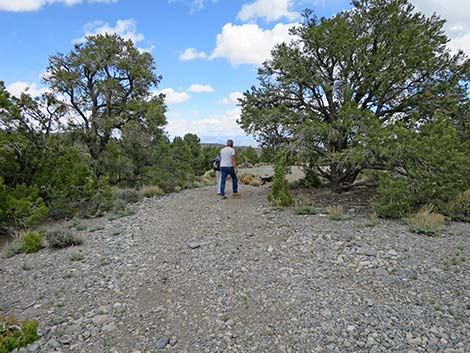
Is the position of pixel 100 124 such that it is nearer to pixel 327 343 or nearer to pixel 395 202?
pixel 395 202

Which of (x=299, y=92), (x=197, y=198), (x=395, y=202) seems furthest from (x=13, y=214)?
(x=395, y=202)

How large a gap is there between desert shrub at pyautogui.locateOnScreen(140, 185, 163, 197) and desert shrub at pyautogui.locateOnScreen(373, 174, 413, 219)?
30.3 ft

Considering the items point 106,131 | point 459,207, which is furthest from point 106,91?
point 459,207

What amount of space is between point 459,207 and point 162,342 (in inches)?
311

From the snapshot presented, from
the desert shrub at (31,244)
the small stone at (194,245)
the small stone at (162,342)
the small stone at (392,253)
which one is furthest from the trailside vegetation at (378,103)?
the desert shrub at (31,244)

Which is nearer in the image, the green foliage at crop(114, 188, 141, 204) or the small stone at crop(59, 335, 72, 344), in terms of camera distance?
the small stone at crop(59, 335, 72, 344)

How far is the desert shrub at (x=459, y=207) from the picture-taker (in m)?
7.32

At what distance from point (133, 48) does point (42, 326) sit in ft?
49.9

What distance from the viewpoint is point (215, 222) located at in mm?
8000

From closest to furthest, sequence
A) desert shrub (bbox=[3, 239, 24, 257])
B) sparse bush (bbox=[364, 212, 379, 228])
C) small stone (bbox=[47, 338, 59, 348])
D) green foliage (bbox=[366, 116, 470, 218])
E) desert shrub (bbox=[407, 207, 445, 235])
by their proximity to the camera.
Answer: small stone (bbox=[47, 338, 59, 348])
desert shrub (bbox=[407, 207, 445, 235])
desert shrub (bbox=[3, 239, 24, 257])
sparse bush (bbox=[364, 212, 379, 228])
green foliage (bbox=[366, 116, 470, 218])

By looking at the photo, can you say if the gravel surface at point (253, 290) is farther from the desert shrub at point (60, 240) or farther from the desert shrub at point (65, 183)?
the desert shrub at point (65, 183)

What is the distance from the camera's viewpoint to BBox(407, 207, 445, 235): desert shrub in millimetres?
6277

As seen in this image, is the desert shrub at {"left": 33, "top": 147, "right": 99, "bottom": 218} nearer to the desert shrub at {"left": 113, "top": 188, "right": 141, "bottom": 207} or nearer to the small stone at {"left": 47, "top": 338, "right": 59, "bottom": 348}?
the desert shrub at {"left": 113, "top": 188, "right": 141, "bottom": 207}

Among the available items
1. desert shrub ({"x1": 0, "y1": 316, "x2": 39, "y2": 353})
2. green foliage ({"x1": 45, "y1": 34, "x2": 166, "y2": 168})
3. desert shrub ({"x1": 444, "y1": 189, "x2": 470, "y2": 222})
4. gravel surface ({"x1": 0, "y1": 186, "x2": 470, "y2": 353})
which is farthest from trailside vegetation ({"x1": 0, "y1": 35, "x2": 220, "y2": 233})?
desert shrub ({"x1": 444, "y1": 189, "x2": 470, "y2": 222})
